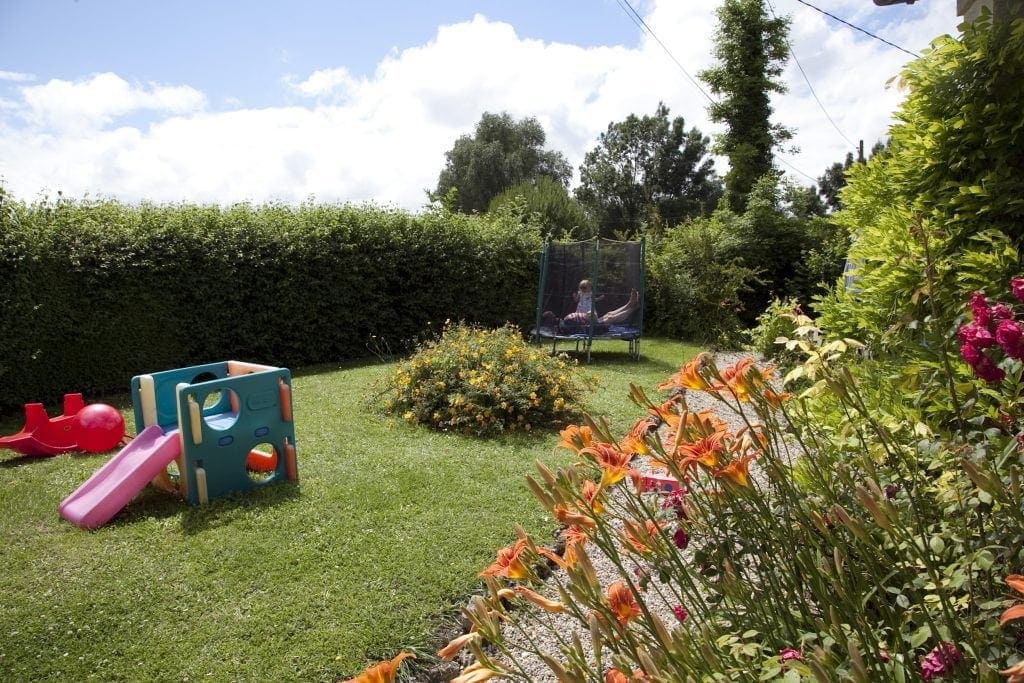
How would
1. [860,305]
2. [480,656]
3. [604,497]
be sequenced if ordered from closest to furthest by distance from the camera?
[480,656] → [604,497] → [860,305]

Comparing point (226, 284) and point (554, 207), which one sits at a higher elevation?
point (554, 207)

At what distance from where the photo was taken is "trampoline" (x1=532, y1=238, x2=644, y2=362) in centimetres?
960

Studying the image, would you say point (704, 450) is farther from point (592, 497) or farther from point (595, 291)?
point (595, 291)

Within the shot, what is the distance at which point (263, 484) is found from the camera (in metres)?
4.24

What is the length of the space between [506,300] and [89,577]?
9.02m

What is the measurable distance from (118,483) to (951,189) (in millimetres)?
4353

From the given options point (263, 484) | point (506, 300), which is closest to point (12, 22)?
point (263, 484)

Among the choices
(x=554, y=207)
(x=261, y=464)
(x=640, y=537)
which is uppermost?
(x=554, y=207)

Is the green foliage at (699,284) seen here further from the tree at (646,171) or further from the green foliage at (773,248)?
the tree at (646,171)

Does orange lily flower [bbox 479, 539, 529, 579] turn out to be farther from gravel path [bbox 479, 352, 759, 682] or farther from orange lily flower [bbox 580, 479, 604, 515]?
gravel path [bbox 479, 352, 759, 682]

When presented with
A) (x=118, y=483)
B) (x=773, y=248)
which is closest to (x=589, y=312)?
(x=773, y=248)

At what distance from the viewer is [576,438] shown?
4.40ft

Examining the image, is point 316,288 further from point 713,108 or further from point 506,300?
point 713,108

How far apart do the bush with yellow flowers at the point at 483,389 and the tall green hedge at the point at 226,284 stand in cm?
324
